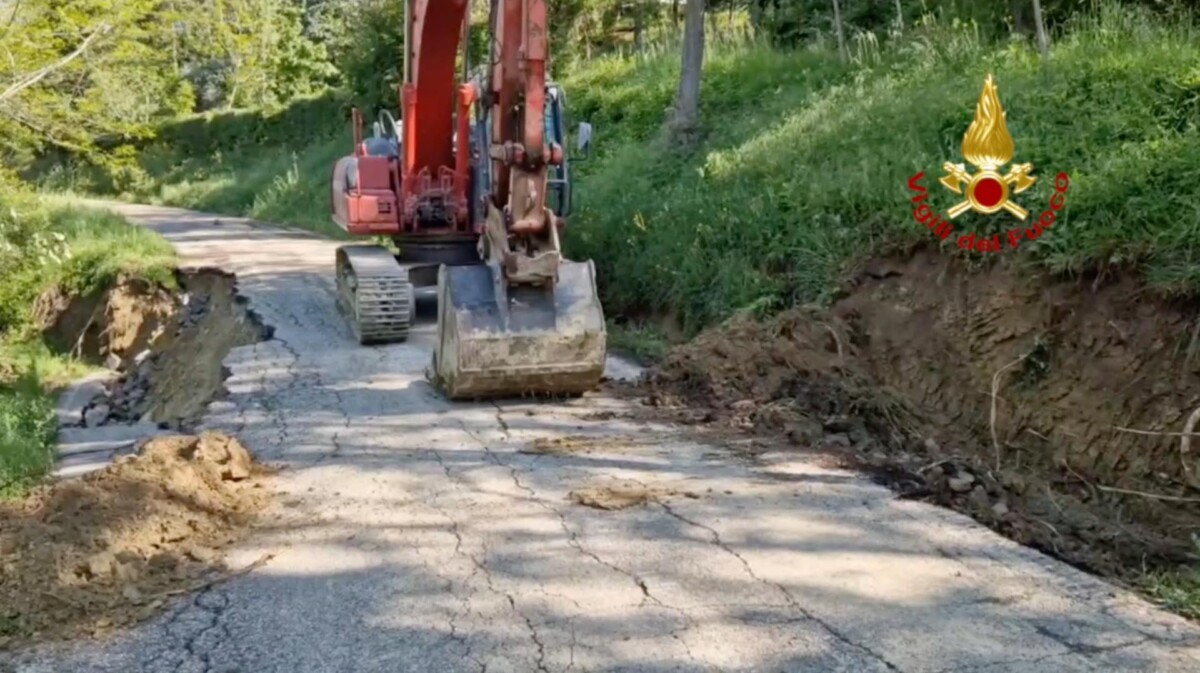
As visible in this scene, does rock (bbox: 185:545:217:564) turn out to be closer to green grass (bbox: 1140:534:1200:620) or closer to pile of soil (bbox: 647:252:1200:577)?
pile of soil (bbox: 647:252:1200:577)

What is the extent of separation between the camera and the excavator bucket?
760 centimetres

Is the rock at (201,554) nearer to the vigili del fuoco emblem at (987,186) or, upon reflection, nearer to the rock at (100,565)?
the rock at (100,565)

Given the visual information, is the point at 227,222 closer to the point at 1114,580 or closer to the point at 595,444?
the point at 595,444

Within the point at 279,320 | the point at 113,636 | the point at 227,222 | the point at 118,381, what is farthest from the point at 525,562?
the point at 227,222

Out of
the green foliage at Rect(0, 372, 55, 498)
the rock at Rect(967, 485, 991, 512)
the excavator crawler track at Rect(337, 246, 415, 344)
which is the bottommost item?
the green foliage at Rect(0, 372, 55, 498)

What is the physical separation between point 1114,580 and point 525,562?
2.45 m

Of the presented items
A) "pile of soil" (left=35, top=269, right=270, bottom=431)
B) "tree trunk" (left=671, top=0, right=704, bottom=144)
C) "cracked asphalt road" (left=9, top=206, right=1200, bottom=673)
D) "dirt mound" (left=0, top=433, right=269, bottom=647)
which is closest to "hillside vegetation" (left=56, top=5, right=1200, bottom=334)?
"tree trunk" (left=671, top=0, right=704, bottom=144)

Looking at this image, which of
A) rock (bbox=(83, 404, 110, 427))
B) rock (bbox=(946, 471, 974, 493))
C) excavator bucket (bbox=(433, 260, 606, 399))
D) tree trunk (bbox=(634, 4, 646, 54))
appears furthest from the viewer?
tree trunk (bbox=(634, 4, 646, 54))

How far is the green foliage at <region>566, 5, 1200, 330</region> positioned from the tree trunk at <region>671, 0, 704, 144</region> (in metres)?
0.32

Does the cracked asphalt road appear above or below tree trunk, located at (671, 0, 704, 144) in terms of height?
below

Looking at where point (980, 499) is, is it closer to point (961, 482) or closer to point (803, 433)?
point (961, 482)

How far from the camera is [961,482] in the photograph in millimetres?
5844

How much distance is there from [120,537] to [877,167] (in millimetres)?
6813

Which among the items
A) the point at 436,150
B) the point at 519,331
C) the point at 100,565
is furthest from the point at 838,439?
the point at 436,150
